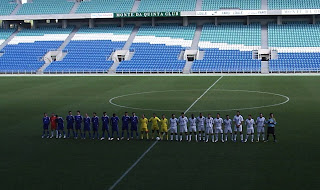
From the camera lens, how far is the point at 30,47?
71188 mm

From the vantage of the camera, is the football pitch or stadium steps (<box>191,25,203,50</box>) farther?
stadium steps (<box>191,25,203,50</box>)

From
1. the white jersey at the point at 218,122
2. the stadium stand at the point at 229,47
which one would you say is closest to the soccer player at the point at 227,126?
the white jersey at the point at 218,122

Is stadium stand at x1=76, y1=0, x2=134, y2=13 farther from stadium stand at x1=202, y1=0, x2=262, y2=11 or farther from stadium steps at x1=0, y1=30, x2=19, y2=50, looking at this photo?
stadium stand at x1=202, y1=0, x2=262, y2=11

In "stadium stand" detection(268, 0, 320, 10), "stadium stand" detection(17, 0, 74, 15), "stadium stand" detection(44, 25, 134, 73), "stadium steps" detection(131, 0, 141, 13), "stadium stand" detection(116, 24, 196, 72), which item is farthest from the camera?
"stadium stand" detection(17, 0, 74, 15)

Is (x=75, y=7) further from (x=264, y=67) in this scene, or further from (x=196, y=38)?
(x=264, y=67)

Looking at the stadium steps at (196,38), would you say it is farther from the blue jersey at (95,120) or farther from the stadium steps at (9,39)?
the blue jersey at (95,120)

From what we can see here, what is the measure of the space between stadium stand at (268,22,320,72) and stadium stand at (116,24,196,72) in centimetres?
1153

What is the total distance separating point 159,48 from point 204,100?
32389mm

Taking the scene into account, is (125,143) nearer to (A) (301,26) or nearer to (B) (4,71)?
(B) (4,71)

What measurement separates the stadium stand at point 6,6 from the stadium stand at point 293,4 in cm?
4043

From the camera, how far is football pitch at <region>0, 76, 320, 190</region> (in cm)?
1590

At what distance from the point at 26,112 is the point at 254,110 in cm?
1445

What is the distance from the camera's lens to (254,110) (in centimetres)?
3034

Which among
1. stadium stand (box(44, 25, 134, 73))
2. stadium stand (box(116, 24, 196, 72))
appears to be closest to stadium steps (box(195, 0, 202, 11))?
stadium stand (box(116, 24, 196, 72))
